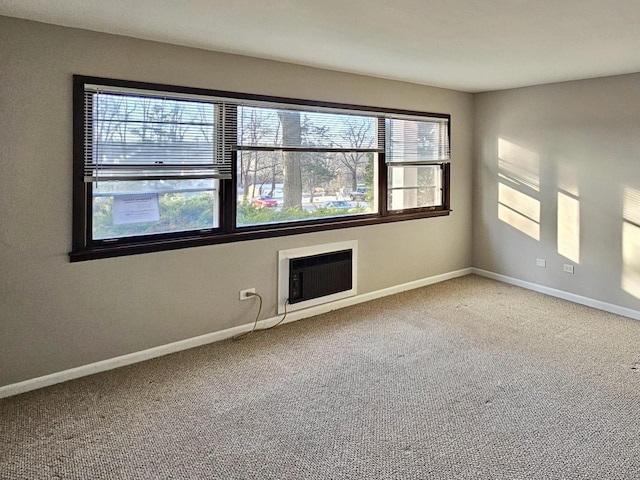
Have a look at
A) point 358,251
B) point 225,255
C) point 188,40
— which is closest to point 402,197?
point 358,251

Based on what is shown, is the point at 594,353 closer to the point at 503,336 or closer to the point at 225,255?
the point at 503,336

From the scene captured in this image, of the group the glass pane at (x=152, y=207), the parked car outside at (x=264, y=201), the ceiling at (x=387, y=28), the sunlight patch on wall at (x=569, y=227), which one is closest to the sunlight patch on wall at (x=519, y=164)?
the sunlight patch on wall at (x=569, y=227)

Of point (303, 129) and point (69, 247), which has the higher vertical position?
point (303, 129)

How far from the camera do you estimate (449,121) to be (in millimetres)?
5496

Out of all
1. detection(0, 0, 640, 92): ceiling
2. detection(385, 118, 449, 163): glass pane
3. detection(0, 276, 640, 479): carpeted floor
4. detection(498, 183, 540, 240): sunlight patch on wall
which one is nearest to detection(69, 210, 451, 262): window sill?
detection(385, 118, 449, 163): glass pane

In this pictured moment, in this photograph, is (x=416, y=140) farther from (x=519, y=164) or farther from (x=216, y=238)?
(x=216, y=238)

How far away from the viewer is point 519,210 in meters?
5.38

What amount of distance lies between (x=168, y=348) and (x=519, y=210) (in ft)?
13.8

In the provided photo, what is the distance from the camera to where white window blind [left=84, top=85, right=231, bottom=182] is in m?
3.13

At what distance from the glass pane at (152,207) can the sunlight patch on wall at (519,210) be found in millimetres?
3615

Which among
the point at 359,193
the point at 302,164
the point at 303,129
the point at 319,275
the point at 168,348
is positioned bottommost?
the point at 168,348

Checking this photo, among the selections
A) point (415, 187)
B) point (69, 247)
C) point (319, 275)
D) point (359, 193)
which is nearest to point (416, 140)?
point (415, 187)

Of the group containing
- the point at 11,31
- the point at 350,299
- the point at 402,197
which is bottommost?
the point at 350,299

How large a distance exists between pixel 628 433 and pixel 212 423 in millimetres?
2355
